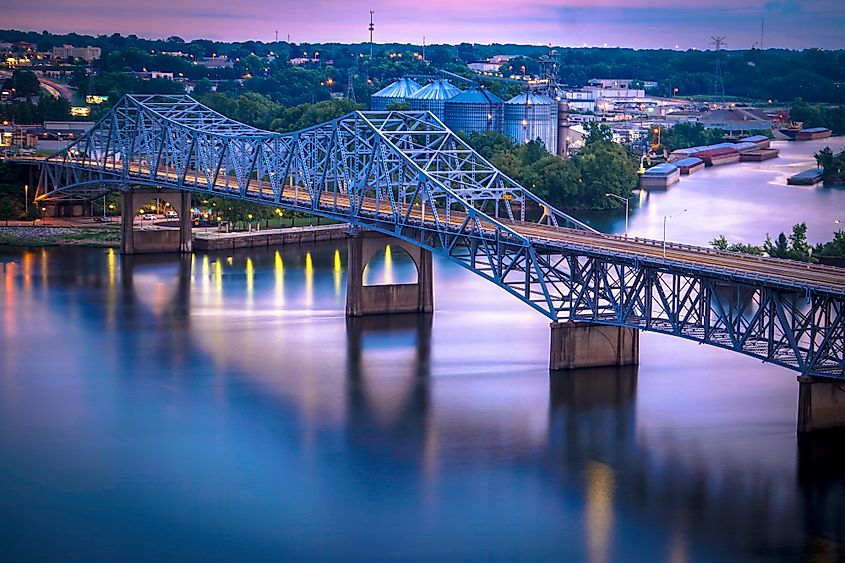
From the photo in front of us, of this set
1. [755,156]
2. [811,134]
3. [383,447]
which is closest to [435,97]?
[755,156]

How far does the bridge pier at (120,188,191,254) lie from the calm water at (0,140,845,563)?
1355 centimetres

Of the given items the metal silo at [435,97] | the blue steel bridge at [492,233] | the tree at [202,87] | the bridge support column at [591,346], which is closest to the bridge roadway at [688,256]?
the blue steel bridge at [492,233]

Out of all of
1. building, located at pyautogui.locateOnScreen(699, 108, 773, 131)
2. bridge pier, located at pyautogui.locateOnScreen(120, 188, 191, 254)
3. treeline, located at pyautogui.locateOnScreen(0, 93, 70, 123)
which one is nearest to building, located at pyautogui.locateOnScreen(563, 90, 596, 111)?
building, located at pyautogui.locateOnScreen(699, 108, 773, 131)

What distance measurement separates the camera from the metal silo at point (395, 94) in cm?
12862

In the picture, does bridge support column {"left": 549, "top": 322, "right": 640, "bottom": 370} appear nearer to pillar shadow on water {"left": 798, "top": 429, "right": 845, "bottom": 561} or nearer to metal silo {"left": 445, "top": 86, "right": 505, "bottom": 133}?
pillar shadow on water {"left": 798, "top": 429, "right": 845, "bottom": 561}

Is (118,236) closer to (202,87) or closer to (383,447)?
(383,447)

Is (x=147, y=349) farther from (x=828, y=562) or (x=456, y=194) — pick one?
(x=828, y=562)

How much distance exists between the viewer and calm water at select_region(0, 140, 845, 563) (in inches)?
1314

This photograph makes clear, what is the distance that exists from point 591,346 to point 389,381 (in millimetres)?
5862

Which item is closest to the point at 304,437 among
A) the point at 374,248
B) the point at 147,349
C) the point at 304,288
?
the point at 147,349

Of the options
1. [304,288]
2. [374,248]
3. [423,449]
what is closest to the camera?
[423,449]

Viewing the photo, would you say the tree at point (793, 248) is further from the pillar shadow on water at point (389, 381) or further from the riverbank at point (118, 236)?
the riverbank at point (118, 236)

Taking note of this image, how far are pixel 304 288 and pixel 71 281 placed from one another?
9.51m

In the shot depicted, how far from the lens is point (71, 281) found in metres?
64.8
